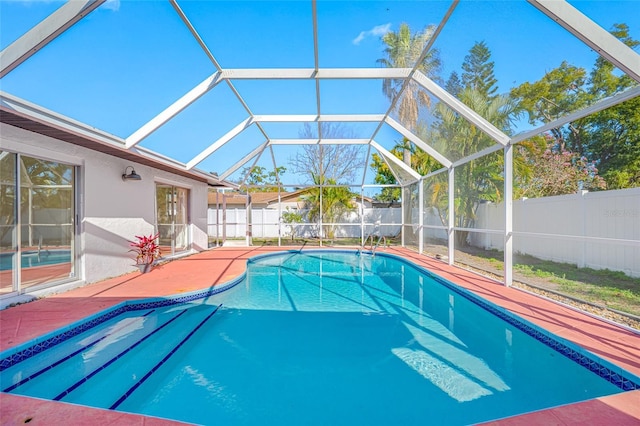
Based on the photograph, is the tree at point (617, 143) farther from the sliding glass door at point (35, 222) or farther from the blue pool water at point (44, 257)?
the blue pool water at point (44, 257)

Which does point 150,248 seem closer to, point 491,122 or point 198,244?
point 198,244

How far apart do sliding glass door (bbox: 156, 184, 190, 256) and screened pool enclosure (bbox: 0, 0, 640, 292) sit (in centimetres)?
14

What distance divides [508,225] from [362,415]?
14.8 feet

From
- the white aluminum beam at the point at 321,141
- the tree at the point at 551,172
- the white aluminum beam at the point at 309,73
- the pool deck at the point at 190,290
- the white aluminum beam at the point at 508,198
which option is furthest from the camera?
the white aluminum beam at the point at 321,141

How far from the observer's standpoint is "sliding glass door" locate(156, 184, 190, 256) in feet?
31.1

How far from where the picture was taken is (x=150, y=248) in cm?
755

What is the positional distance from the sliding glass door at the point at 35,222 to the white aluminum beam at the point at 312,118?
14.7 feet

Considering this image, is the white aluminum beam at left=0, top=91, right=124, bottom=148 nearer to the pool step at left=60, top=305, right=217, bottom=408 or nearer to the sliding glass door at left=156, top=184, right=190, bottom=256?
the pool step at left=60, top=305, right=217, bottom=408

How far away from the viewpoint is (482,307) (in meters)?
5.12

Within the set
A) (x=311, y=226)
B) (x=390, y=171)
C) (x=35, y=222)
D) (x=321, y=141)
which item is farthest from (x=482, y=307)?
(x=311, y=226)

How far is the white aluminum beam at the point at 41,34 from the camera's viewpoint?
11.2 ft

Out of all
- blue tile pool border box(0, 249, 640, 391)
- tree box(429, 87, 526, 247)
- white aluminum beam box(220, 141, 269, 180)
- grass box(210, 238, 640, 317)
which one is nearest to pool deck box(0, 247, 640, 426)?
blue tile pool border box(0, 249, 640, 391)

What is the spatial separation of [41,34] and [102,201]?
3.78 m

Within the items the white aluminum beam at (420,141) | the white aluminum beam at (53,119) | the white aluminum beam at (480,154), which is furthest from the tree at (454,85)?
the white aluminum beam at (53,119)
